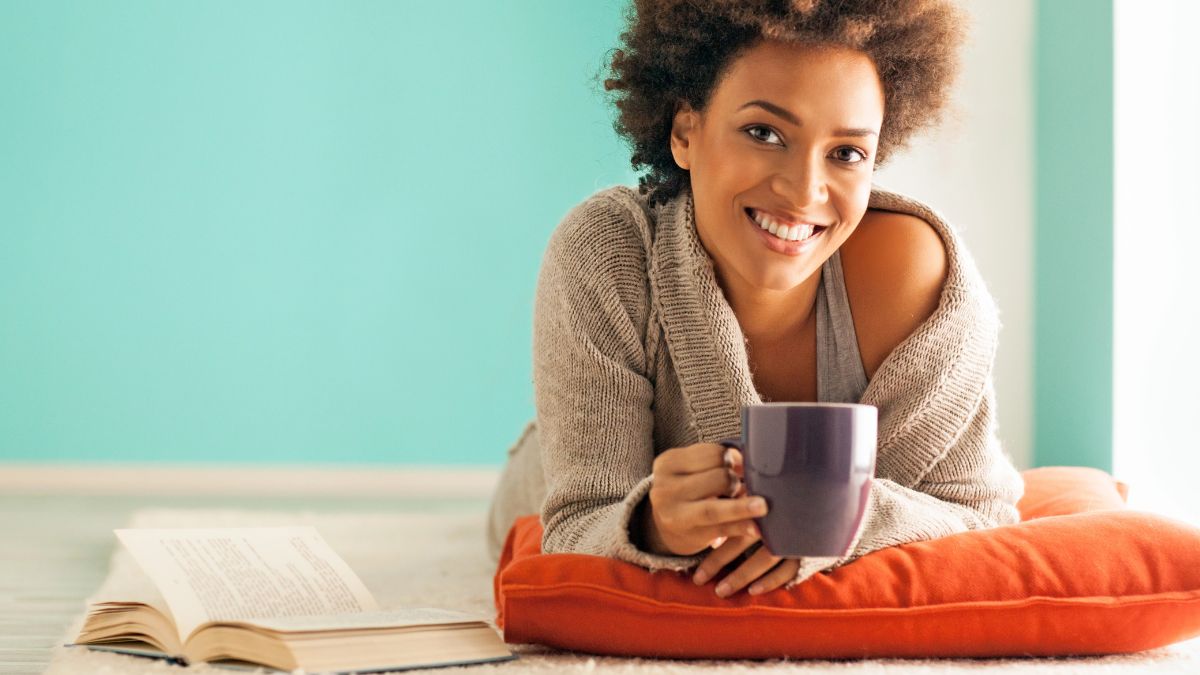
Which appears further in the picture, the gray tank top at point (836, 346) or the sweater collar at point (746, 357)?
the gray tank top at point (836, 346)

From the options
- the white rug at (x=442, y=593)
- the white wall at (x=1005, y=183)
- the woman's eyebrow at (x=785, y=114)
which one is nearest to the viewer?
the white rug at (x=442, y=593)

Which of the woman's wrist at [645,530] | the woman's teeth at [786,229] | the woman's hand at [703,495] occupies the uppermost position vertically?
the woman's teeth at [786,229]

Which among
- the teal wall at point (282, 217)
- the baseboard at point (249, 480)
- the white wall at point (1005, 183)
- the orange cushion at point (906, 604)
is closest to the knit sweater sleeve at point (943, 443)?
the orange cushion at point (906, 604)

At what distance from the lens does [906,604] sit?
50.0 inches

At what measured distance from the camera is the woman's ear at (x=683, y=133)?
1.59 meters

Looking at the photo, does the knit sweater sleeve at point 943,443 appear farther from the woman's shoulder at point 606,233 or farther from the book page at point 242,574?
the book page at point 242,574

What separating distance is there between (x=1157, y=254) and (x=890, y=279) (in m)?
1.51

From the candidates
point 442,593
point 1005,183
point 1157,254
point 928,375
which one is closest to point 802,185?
point 928,375

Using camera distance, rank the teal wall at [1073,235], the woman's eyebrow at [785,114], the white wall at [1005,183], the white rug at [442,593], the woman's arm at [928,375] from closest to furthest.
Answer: the white rug at [442,593], the woman's eyebrow at [785,114], the woman's arm at [928,375], the teal wall at [1073,235], the white wall at [1005,183]

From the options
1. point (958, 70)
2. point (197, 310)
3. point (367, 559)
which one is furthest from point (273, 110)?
point (958, 70)

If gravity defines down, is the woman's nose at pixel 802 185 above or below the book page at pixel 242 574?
above

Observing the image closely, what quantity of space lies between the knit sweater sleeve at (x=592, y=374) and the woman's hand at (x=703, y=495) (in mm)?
179

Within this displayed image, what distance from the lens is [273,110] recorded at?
4.28 metres

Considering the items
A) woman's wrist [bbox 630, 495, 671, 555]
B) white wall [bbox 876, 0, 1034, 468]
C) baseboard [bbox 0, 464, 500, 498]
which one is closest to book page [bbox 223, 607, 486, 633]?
woman's wrist [bbox 630, 495, 671, 555]
